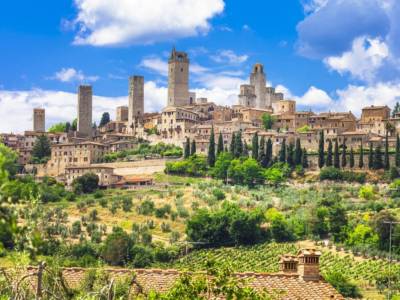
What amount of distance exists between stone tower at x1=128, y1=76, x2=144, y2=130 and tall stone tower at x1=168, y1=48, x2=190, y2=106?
4014 millimetres

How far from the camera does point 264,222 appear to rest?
206ft

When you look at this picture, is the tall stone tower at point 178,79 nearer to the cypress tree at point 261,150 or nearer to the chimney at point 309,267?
the cypress tree at point 261,150

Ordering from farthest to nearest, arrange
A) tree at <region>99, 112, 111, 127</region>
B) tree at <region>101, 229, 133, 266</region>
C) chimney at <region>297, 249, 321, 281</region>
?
tree at <region>99, 112, 111, 127</region> → tree at <region>101, 229, 133, 266</region> → chimney at <region>297, 249, 321, 281</region>

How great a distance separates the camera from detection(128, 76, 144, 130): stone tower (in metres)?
109

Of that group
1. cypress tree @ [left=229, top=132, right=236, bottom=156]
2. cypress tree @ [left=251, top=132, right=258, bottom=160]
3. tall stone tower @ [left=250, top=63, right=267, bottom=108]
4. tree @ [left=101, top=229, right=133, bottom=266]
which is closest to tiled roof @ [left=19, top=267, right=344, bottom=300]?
tree @ [left=101, top=229, right=133, bottom=266]

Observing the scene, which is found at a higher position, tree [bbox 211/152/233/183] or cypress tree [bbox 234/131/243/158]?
cypress tree [bbox 234/131/243/158]

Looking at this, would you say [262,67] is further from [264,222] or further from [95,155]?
[264,222]

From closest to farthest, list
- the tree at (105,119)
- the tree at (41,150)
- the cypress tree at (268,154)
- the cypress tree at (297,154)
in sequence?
the cypress tree at (297,154) → the cypress tree at (268,154) → the tree at (41,150) → the tree at (105,119)

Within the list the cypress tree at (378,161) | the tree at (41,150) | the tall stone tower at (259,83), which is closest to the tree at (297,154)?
the cypress tree at (378,161)

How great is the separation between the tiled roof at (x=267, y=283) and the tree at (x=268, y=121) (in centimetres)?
7846

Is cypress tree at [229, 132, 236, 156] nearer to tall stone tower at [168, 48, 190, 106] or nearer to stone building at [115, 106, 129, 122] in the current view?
tall stone tower at [168, 48, 190, 106]

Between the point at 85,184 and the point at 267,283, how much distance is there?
6164 centimetres

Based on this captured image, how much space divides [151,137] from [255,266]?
48.0 m

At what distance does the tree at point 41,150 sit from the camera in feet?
308
